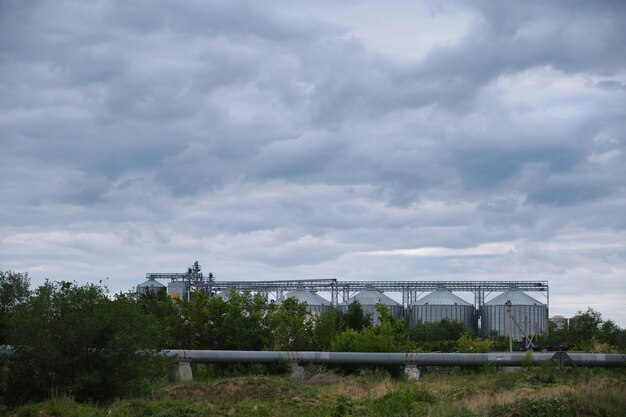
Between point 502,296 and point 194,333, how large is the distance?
50.8m

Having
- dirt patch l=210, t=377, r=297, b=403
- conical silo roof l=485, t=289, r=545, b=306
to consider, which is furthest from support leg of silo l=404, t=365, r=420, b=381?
conical silo roof l=485, t=289, r=545, b=306

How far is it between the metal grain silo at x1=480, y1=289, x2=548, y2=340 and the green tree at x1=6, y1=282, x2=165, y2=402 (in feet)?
195

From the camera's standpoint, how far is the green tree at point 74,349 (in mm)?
22766

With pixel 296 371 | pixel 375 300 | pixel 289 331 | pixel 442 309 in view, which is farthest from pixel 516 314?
pixel 296 371

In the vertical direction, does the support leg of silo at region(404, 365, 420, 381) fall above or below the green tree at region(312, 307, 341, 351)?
below

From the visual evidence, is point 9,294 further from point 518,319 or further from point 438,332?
point 518,319

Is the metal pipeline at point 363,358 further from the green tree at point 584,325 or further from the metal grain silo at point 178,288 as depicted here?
the metal grain silo at point 178,288

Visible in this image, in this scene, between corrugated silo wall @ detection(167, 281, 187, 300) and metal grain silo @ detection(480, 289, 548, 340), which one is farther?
corrugated silo wall @ detection(167, 281, 187, 300)

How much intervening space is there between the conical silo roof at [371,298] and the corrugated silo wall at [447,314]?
323cm

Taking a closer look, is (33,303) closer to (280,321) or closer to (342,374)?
(342,374)

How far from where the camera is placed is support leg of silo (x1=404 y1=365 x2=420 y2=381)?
89.6 ft

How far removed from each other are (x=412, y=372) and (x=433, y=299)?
54.5 m

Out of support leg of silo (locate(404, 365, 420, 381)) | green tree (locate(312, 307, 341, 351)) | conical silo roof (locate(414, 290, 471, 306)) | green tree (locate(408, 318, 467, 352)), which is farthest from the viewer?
conical silo roof (locate(414, 290, 471, 306))

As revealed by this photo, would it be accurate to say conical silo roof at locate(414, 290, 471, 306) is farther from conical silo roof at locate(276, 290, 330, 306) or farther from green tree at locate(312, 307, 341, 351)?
green tree at locate(312, 307, 341, 351)
